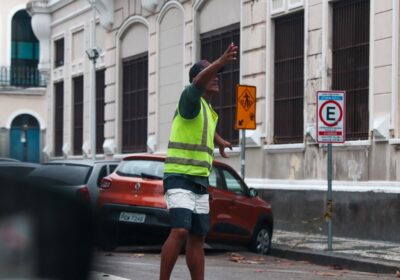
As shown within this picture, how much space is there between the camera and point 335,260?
1291cm

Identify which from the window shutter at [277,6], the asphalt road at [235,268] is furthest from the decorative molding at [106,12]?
the asphalt road at [235,268]

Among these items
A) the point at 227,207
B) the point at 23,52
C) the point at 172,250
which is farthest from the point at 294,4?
the point at 23,52

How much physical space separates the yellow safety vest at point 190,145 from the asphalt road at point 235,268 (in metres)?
1.90

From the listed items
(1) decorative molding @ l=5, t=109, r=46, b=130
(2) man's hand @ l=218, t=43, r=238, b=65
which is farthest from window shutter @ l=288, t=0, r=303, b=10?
(1) decorative molding @ l=5, t=109, r=46, b=130

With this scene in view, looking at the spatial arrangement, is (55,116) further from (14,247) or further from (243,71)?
(14,247)

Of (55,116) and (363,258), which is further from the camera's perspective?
(55,116)

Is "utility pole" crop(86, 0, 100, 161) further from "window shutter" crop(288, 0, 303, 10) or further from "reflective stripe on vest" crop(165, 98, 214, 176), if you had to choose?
"reflective stripe on vest" crop(165, 98, 214, 176)

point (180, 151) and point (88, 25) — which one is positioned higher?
point (88, 25)

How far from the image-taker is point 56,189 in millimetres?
2141

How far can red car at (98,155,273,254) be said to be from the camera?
12.8 metres

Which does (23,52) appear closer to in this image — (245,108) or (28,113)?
(28,113)

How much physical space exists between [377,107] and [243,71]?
5.16 meters

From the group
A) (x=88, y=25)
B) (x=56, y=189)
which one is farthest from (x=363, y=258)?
(x=88, y=25)

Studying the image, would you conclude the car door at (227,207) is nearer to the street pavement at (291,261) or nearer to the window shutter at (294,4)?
the street pavement at (291,261)
